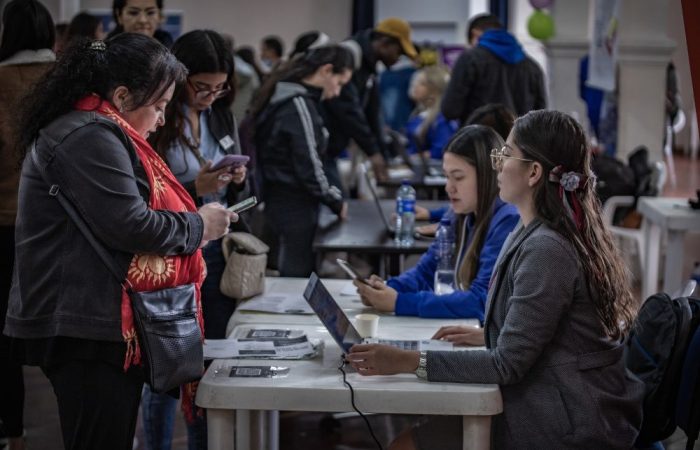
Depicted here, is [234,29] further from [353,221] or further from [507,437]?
[507,437]

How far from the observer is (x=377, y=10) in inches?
580

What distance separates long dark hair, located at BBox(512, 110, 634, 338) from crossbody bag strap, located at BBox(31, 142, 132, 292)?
0.90 meters

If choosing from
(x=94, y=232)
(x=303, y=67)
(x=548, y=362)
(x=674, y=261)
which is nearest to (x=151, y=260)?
(x=94, y=232)

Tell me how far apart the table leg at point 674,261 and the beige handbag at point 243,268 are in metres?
2.47

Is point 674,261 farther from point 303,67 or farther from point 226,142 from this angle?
point 226,142

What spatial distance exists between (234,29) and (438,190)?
8.85 meters

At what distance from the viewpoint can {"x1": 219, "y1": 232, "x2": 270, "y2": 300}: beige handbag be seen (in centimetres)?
289

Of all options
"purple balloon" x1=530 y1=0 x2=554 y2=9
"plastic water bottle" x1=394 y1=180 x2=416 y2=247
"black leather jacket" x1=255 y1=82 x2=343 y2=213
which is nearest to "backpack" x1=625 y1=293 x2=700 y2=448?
"plastic water bottle" x1=394 y1=180 x2=416 y2=247

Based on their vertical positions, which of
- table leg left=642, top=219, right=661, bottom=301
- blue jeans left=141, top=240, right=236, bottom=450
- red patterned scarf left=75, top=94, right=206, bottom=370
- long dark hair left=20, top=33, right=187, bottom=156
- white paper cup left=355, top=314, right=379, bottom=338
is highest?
long dark hair left=20, top=33, right=187, bottom=156

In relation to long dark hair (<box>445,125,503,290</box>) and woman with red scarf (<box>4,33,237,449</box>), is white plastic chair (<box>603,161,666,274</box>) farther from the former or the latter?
woman with red scarf (<box>4,33,237,449</box>)

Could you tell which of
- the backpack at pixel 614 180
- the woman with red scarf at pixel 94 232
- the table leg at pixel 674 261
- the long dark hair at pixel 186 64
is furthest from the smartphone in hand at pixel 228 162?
the backpack at pixel 614 180

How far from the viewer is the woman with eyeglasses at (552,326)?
2.14 meters

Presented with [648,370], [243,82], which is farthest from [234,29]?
[648,370]

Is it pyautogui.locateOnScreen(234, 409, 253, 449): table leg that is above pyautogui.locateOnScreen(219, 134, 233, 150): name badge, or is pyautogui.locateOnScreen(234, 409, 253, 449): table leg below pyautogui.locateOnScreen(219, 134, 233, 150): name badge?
below
